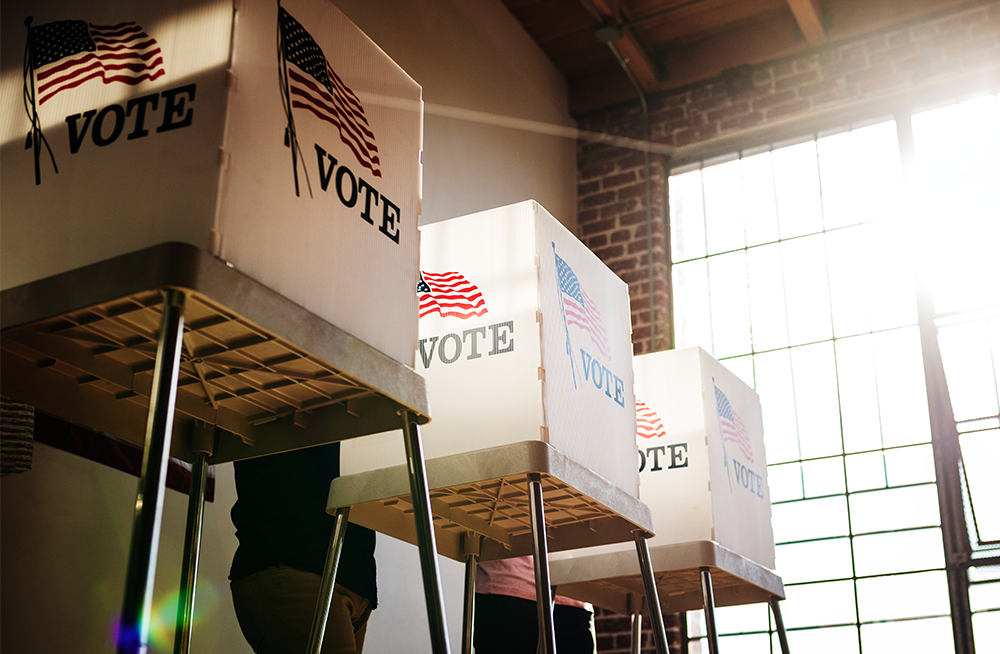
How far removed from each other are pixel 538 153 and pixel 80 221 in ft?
13.0

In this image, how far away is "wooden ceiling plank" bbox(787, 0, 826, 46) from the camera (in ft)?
14.5

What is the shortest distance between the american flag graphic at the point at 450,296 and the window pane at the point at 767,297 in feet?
10.2

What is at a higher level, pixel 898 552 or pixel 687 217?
pixel 687 217

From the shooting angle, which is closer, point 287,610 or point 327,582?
point 327,582

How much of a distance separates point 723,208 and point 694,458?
2799 millimetres

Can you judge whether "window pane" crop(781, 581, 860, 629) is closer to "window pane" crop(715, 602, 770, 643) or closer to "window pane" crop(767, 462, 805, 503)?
"window pane" crop(715, 602, 770, 643)

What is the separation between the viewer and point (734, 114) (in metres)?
4.84

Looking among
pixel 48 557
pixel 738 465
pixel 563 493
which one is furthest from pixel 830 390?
pixel 48 557

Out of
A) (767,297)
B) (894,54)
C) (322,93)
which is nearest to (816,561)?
(767,297)

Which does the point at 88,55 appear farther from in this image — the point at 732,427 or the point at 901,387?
the point at 901,387

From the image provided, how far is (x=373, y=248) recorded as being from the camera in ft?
3.71

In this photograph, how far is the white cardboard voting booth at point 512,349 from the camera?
1.50m

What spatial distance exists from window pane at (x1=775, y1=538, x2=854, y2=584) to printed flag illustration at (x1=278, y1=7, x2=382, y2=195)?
10.8 ft

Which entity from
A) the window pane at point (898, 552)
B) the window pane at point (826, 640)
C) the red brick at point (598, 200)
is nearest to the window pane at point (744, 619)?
the window pane at point (826, 640)
